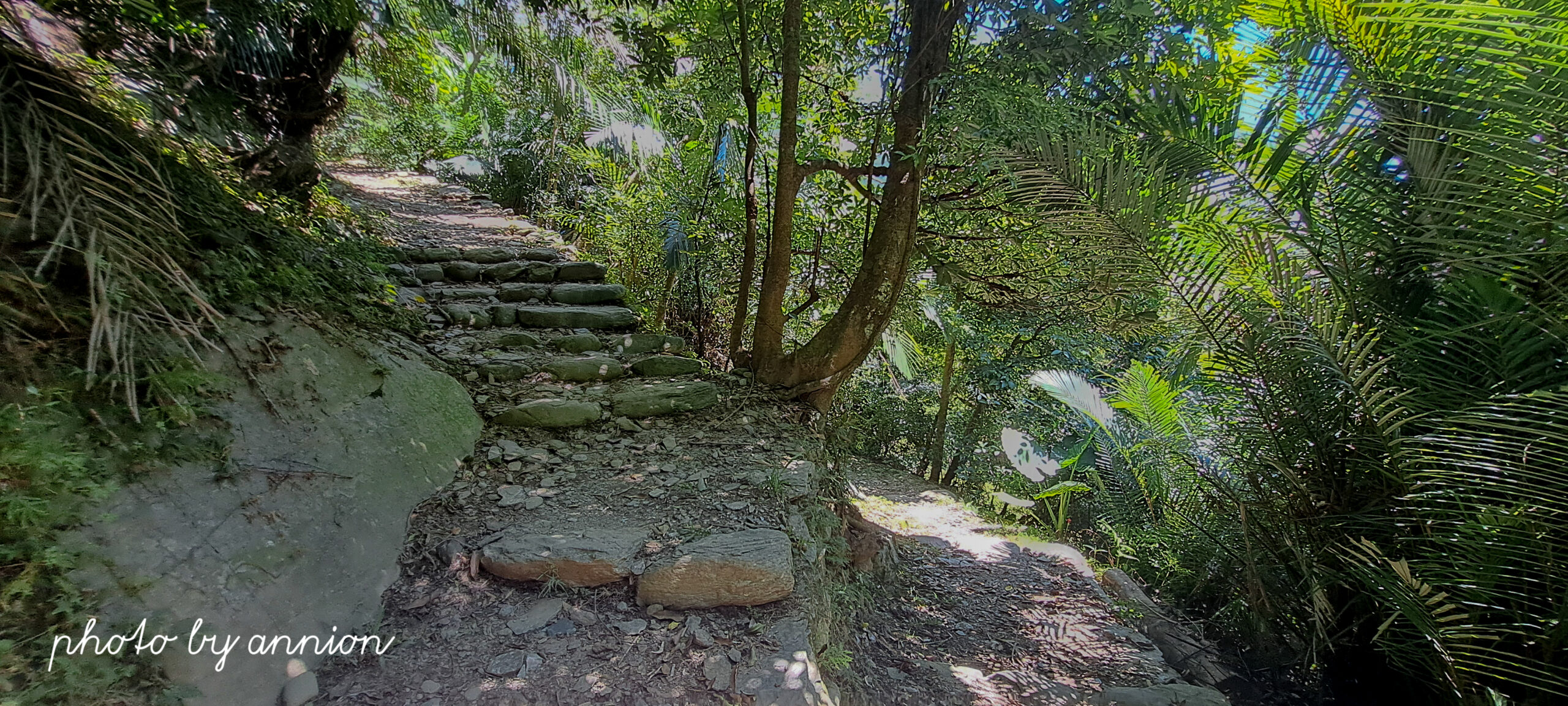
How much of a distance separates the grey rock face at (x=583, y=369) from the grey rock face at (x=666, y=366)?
0.42ft

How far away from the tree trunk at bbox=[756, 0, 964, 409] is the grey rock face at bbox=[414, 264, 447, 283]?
8.71 ft

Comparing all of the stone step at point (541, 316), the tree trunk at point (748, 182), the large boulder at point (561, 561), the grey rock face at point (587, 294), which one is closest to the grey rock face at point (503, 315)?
the stone step at point (541, 316)

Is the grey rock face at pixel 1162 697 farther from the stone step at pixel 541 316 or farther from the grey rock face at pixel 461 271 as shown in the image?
the grey rock face at pixel 461 271

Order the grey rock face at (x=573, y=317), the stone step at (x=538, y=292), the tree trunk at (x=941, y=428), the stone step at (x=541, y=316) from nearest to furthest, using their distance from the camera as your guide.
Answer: the stone step at (x=541, y=316) → the grey rock face at (x=573, y=317) → the stone step at (x=538, y=292) → the tree trunk at (x=941, y=428)

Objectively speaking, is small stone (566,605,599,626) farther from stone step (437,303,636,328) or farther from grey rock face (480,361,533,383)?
stone step (437,303,636,328)

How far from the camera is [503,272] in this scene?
468 centimetres

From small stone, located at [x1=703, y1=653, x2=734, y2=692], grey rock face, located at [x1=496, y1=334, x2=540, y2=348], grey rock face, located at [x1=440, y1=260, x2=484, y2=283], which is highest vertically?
grey rock face, located at [x1=440, y1=260, x2=484, y2=283]

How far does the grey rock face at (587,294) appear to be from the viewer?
4434mm

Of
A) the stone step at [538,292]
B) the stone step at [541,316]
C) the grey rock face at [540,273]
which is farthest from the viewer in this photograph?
the grey rock face at [540,273]

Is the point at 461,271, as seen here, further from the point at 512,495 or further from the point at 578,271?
the point at 512,495

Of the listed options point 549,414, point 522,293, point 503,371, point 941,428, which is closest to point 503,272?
point 522,293

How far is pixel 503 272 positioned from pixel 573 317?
1024 mm

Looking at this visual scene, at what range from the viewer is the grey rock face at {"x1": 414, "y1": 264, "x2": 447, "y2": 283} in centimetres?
443

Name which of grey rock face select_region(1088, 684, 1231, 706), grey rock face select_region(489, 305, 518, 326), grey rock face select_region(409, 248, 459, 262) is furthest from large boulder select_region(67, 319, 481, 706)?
grey rock face select_region(1088, 684, 1231, 706)
